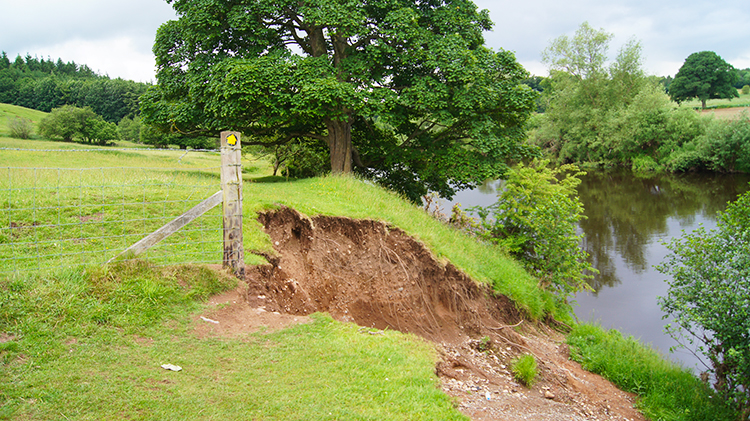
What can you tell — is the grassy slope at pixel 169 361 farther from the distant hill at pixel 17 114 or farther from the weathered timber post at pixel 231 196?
the distant hill at pixel 17 114

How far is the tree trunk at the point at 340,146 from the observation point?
18.7 meters

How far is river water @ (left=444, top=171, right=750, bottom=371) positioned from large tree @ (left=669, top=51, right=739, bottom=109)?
33408 mm

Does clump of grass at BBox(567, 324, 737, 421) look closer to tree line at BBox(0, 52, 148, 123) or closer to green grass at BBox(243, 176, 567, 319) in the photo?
green grass at BBox(243, 176, 567, 319)

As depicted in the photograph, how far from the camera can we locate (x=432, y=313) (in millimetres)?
10570

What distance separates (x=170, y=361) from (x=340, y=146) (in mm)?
14188

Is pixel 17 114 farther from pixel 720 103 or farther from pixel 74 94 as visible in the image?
pixel 720 103

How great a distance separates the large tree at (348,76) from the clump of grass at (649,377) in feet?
25.2

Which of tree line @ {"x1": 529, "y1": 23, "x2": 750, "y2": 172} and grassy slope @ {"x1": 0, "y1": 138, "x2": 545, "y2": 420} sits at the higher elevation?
tree line @ {"x1": 529, "y1": 23, "x2": 750, "y2": 172}

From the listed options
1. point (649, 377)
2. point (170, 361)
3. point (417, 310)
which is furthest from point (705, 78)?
point (170, 361)

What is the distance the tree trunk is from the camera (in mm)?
18719

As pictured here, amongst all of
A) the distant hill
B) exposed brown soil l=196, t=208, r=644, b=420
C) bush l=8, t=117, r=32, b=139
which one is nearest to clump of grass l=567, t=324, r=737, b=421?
exposed brown soil l=196, t=208, r=644, b=420

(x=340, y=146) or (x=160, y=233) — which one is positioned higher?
(x=340, y=146)

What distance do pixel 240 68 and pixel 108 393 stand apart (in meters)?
12.3

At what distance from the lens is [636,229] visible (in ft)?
83.4
